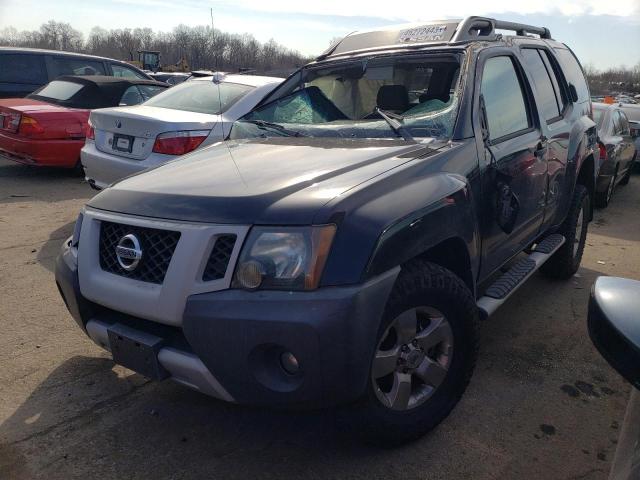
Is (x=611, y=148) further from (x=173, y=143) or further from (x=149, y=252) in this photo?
(x=149, y=252)

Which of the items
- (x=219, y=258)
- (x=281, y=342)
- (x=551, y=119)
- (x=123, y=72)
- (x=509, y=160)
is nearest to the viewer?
(x=281, y=342)

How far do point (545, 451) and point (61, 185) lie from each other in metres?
7.43

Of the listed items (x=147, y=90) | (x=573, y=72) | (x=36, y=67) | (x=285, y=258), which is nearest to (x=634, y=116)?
(x=573, y=72)

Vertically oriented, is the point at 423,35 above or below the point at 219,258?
above

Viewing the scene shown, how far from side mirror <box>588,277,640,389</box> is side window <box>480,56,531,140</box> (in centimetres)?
205

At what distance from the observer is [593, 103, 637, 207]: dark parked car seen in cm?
816

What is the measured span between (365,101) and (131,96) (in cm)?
607

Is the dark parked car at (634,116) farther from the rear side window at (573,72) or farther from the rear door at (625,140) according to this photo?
the rear side window at (573,72)

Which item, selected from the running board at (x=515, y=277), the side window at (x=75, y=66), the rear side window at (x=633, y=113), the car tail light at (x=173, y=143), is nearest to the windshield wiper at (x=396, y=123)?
the running board at (x=515, y=277)

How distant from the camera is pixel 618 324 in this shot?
48.7 inches

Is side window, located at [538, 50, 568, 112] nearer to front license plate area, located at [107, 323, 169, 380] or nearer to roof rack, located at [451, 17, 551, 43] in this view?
roof rack, located at [451, 17, 551, 43]

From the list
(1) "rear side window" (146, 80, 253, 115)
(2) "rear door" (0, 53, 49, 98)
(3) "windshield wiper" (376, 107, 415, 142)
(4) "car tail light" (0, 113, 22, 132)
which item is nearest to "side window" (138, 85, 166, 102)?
(4) "car tail light" (0, 113, 22, 132)

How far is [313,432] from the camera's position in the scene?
2.74 meters

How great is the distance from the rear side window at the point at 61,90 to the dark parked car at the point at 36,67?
6.08ft
